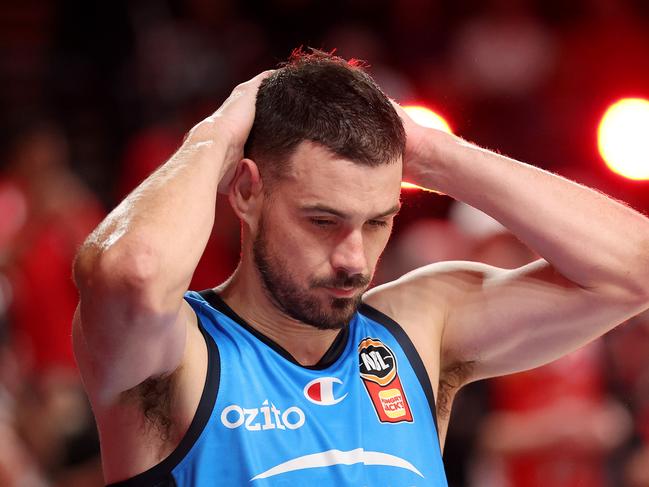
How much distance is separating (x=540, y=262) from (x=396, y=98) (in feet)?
16.2

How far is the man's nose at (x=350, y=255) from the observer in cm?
265

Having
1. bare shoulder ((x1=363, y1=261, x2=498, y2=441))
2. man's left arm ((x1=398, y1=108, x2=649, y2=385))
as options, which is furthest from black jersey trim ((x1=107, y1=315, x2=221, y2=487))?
man's left arm ((x1=398, y1=108, x2=649, y2=385))

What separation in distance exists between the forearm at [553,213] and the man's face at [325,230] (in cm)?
37

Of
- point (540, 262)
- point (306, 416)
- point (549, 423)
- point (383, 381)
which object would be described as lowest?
point (306, 416)

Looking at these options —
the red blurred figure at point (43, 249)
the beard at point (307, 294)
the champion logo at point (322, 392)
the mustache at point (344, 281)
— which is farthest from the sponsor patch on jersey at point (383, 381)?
the red blurred figure at point (43, 249)

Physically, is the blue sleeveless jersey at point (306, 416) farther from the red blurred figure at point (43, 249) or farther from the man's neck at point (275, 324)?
the red blurred figure at point (43, 249)

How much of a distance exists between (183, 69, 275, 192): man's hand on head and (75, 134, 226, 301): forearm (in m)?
0.06

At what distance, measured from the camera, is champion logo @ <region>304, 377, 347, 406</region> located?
2.82 m

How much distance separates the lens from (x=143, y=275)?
2.35 m

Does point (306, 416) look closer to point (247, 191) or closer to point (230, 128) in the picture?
point (247, 191)

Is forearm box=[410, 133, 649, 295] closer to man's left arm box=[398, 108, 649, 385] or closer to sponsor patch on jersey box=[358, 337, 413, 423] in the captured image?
man's left arm box=[398, 108, 649, 385]

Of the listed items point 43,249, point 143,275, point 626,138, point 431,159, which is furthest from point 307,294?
point 626,138

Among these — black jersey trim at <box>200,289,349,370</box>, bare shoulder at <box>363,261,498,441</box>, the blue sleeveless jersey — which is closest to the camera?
the blue sleeveless jersey

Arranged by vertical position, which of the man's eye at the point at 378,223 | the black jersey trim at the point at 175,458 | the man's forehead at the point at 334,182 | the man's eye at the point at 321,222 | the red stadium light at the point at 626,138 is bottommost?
the black jersey trim at the point at 175,458
